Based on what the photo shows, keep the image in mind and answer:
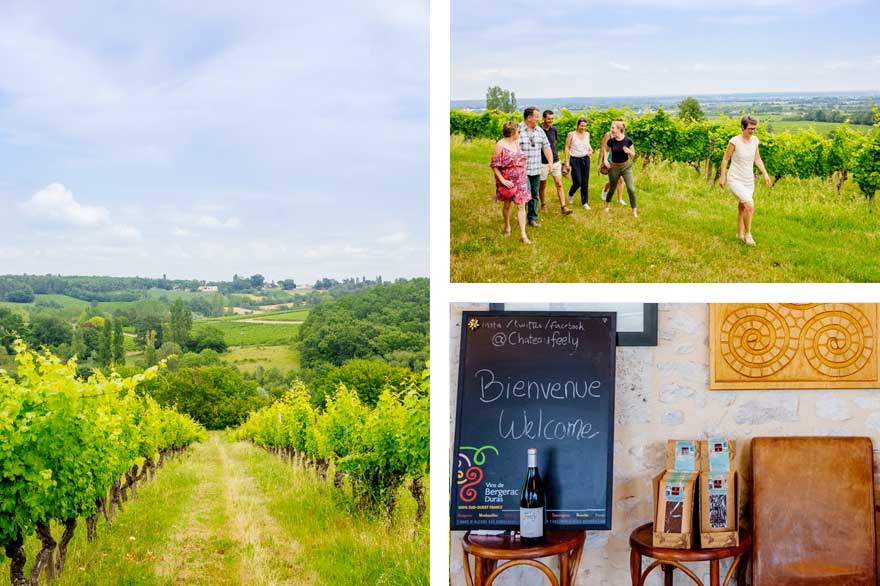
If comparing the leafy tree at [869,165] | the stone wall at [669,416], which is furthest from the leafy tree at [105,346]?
the leafy tree at [869,165]

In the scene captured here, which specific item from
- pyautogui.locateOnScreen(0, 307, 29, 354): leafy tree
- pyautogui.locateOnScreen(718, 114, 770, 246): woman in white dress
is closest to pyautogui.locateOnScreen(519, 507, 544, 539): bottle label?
pyautogui.locateOnScreen(718, 114, 770, 246): woman in white dress

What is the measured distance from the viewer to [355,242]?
309 cm

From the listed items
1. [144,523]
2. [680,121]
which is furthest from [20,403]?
[680,121]

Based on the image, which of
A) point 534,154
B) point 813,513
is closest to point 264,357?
point 534,154

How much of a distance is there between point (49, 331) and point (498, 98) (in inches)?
71.2

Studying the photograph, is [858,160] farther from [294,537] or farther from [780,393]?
[294,537]

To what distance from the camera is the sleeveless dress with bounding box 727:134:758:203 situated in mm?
3252

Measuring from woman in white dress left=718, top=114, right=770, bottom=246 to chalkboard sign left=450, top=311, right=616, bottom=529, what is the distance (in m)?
0.70

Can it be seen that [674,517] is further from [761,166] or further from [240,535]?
[240,535]

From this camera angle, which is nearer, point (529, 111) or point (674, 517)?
point (674, 517)

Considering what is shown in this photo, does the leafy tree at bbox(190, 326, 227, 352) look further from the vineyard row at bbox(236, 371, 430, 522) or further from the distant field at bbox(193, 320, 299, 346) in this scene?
the vineyard row at bbox(236, 371, 430, 522)

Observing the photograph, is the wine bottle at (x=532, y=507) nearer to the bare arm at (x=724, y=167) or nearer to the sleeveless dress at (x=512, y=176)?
the sleeveless dress at (x=512, y=176)

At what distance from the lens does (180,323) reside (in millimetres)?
3088

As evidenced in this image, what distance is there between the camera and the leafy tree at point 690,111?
10.6 ft
